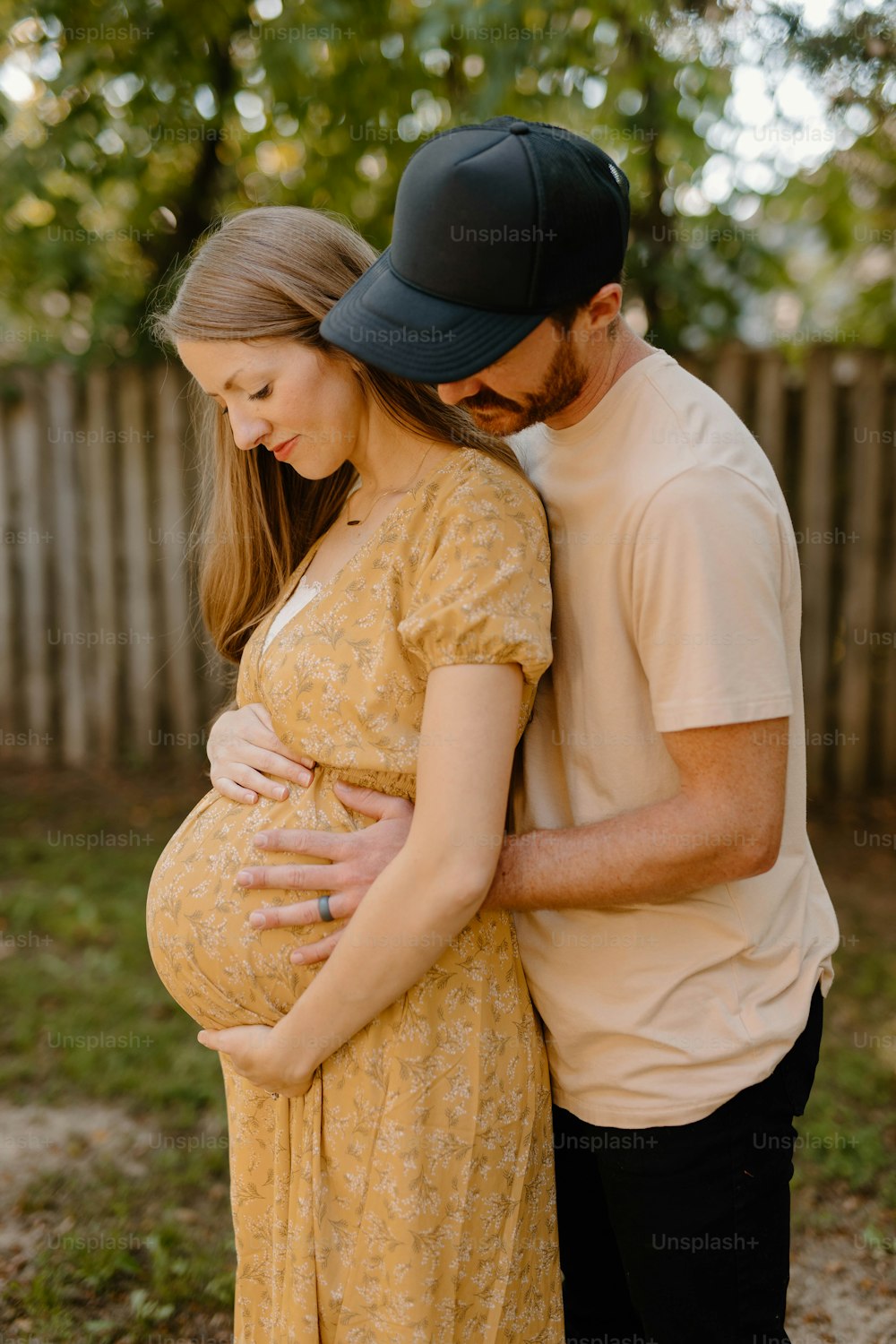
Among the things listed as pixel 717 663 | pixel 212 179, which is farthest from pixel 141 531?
pixel 717 663

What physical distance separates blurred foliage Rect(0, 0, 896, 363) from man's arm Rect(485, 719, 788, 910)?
2718 mm

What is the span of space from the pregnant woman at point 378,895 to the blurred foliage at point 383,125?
2.15 meters

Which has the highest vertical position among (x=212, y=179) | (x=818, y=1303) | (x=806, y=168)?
(x=212, y=179)

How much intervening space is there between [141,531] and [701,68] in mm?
3445

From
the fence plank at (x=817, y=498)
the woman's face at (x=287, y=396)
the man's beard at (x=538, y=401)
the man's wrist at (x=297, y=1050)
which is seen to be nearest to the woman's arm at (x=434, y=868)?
the man's wrist at (x=297, y=1050)

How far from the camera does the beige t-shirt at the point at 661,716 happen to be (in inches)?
56.6

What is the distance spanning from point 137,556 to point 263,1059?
476cm

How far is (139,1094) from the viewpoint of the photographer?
3.49 m

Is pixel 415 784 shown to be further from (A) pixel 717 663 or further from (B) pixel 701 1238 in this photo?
(B) pixel 701 1238

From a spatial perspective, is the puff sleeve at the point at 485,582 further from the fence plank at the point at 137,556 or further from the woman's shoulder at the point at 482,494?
the fence plank at the point at 137,556

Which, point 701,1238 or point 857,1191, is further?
point 857,1191

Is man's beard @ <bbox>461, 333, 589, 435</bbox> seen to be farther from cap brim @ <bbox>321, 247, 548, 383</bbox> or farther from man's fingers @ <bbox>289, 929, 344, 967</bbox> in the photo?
man's fingers @ <bbox>289, 929, 344, 967</bbox>

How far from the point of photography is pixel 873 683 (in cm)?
546

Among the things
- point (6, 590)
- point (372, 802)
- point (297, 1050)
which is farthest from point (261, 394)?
point (6, 590)
